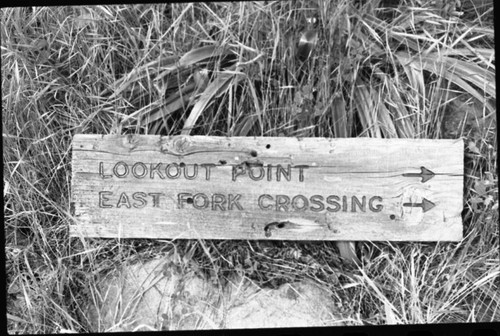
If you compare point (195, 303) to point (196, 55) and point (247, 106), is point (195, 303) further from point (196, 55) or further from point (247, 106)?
point (196, 55)

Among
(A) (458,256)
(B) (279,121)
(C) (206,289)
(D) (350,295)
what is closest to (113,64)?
(B) (279,121)

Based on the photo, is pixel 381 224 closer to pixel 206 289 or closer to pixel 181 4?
pixel 206 289

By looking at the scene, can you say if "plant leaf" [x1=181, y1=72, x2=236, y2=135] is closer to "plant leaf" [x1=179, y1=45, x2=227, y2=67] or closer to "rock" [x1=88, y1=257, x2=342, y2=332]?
"plant leaf" [x1=179, y1=45, x2=227, y2=67]

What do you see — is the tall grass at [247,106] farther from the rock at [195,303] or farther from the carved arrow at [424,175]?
the carved arrow at [424,175]

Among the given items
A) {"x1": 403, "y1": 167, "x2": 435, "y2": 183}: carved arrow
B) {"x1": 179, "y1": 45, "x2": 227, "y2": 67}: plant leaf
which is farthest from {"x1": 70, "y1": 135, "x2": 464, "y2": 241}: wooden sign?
{"x1": 179, "y1": 45, "x2": 227, "y2": 67}: plant leaf

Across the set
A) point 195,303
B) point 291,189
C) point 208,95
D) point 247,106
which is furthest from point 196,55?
point 195,303

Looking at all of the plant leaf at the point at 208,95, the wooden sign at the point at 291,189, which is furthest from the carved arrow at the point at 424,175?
the plant leaf at the point at 208,95
